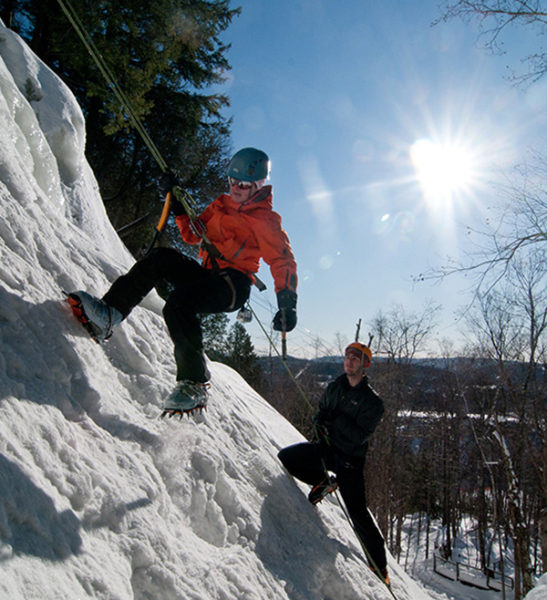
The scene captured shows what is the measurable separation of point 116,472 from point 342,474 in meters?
2.27

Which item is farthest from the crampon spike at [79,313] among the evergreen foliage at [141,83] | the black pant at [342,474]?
the evergreen foliage at [141,83]

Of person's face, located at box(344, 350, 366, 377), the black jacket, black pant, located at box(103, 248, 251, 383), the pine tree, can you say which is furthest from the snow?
the pine tree

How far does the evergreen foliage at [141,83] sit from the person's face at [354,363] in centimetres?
498

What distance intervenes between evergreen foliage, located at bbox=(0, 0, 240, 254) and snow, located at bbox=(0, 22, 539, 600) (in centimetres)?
491

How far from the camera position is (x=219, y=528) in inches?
85.3

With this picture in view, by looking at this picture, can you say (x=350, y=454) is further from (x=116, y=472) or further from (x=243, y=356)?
(x=243, y=356)

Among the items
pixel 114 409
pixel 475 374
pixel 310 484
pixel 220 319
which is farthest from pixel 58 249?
pixel 475 374

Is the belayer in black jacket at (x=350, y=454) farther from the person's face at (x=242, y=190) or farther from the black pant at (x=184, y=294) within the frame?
the person's face at (x=242, y=190)

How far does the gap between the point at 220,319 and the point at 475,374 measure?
14514 mm

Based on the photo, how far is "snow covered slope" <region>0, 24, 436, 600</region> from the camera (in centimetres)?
142

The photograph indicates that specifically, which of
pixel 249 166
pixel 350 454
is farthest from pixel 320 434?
pixel 249 166

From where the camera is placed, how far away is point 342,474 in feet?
11.5

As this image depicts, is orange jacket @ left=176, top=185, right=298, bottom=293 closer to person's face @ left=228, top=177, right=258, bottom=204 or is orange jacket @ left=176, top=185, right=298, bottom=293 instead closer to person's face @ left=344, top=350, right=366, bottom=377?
person's face @ left=228, top=177, right=258, bottom=204

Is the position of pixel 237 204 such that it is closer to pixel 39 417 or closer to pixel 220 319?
pixel 39 417
